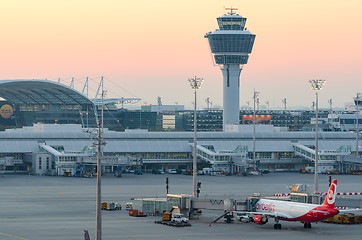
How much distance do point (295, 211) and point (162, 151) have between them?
89.8 meters

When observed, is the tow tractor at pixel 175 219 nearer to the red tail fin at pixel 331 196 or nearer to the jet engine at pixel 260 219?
the jet engine at pixel 260 219

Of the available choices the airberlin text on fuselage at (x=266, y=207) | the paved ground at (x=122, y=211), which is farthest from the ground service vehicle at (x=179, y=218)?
the airberlin text on fuselage at (x=266, y=207)

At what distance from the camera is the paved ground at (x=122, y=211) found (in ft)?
207

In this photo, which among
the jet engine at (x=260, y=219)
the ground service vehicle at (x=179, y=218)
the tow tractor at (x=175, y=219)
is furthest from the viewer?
the ground service vehicle at (x=179, y=218)

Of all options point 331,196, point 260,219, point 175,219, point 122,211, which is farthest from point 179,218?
point 331,196

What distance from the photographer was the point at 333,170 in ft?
506

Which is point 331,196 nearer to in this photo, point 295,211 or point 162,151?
point 295,211

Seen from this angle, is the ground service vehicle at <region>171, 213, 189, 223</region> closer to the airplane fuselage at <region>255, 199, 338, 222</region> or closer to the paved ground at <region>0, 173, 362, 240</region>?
the paved ground at <region>0, 173, 362, 240</region>

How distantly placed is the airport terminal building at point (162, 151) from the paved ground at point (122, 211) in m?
7.56

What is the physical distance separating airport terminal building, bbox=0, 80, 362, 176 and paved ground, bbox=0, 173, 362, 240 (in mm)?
7558

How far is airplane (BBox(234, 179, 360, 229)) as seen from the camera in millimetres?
65500

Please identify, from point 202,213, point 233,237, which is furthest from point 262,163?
point 233,237

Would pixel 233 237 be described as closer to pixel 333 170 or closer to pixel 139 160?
pixel 139 160

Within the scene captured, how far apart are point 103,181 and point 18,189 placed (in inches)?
796
